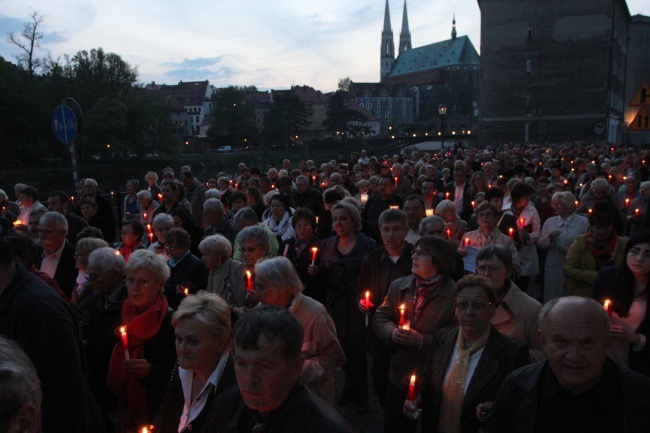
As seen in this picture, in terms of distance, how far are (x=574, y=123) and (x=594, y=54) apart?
638cm

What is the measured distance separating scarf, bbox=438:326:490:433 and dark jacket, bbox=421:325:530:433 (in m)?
0.02

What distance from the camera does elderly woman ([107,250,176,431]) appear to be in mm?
3166

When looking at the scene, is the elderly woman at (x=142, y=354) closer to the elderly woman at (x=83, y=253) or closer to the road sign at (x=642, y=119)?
the elderly woman at (x=83, y=253)

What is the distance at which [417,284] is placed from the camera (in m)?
3.47

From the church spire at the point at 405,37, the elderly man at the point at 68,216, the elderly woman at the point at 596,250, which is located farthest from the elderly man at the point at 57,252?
the church spire at the point at 405,37

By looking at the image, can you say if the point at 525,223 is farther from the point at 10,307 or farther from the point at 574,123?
the point at 574,123

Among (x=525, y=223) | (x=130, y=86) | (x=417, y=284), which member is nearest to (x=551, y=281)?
(x=525, y=223)

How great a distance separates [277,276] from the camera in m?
3.23

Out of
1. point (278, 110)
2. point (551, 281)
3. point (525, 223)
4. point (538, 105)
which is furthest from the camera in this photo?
point (278, 110)

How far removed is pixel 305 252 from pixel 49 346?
9.27ft

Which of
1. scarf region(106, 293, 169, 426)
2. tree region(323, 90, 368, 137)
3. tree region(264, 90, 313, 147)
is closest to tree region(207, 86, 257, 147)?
tree region(264, 90, 313, 147)

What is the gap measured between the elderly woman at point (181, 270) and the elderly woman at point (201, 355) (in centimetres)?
179

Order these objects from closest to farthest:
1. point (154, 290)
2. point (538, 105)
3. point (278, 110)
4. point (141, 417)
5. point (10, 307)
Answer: point (10, 307) → point (141, 417) → point (154, 290) → point (538, 105) → point (278, 110)

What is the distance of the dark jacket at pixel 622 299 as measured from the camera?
10.0 feet
